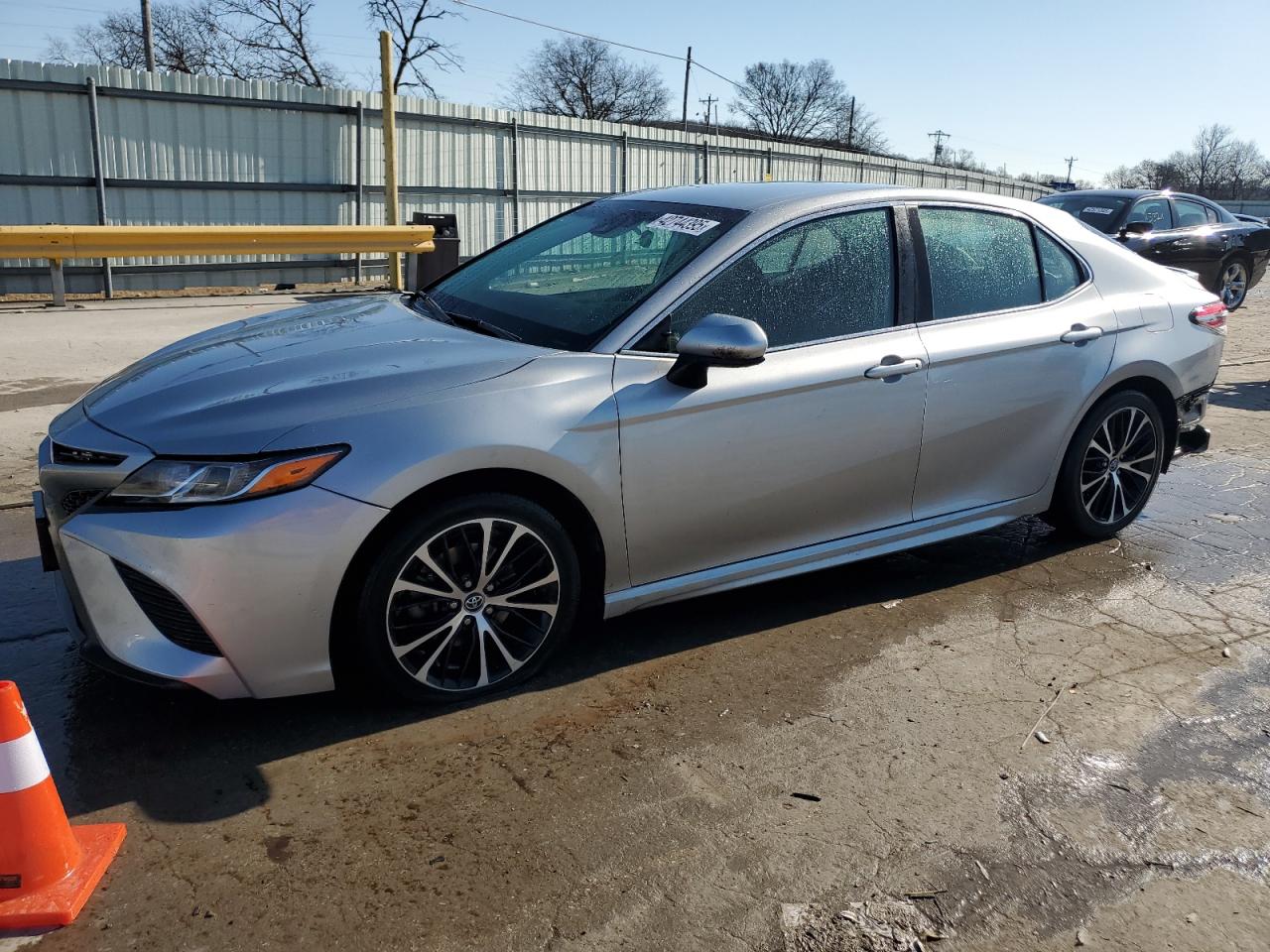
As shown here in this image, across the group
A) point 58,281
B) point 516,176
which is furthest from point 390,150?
point 58,281

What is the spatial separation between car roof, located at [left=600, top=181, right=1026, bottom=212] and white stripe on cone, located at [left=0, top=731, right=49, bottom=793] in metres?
2.85

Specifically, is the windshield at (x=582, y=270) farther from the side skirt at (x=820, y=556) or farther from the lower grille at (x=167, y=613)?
the lower grille at (x=167, y=613)

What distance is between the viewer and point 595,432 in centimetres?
331

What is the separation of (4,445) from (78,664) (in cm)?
326

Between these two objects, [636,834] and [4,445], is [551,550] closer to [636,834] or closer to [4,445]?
[636,834]

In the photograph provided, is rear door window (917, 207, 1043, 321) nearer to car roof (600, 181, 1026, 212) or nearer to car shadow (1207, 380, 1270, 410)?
car roof (600, 181, 1026, 212)

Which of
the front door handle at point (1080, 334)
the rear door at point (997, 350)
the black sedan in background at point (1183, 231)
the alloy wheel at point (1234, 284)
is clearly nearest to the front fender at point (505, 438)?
the rear door at point (997, 350)

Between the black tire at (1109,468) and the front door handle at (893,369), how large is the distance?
1.15 metres

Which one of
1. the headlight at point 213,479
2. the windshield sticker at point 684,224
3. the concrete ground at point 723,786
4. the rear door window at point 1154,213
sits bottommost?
the concrete ground at point 723,786

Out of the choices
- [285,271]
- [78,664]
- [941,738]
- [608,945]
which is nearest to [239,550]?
[78,664]

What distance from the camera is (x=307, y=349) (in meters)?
3.45

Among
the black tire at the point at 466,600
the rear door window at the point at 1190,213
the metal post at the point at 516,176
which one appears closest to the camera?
the black tire at the point at 466,600

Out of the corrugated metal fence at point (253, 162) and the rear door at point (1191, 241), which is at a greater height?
the corrugated metal fence at point (253, 162)

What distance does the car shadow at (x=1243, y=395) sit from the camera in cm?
847
